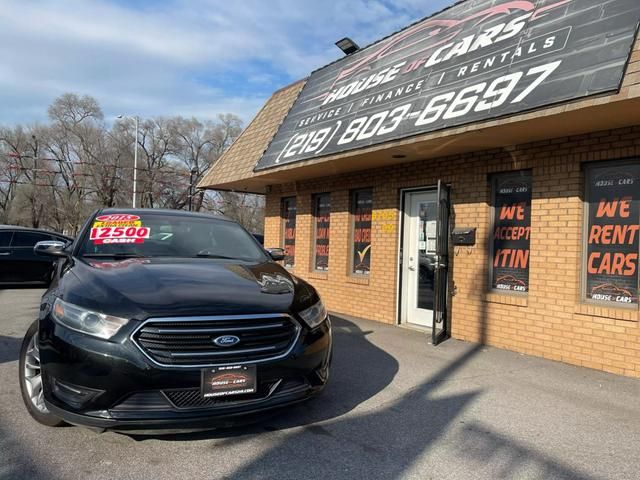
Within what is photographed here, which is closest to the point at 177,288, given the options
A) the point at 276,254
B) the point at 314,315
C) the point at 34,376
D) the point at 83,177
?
the point at 314,315

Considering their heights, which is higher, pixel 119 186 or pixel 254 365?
pixel 119 186

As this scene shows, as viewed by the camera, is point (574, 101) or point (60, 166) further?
point (60, 166)

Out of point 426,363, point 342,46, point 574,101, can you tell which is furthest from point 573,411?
point 342,46

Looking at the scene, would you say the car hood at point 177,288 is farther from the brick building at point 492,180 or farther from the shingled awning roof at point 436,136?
the brick building at point 492,180

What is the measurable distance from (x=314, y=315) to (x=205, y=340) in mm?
927

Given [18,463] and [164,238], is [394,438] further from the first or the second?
[164,238]

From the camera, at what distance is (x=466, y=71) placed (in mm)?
6332

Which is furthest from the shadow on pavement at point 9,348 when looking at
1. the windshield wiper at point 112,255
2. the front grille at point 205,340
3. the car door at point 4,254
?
the car door at point 4,254

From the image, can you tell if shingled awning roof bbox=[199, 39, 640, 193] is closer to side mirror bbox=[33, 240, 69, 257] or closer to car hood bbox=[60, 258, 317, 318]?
car hood bbox=[60, 258, 317, 318]

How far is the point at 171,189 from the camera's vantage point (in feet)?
164

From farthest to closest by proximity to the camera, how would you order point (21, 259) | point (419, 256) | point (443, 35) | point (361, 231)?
point (21, 259)
point (361, 231)
point (419, 256)
point (443, 35)

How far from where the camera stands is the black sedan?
2871 mm

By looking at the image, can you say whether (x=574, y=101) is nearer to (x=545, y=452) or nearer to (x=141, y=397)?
(x=545, y=452)

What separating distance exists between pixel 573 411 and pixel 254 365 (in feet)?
9.58
